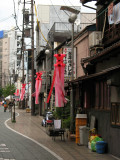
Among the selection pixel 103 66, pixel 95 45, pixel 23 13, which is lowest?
pixel 103 66

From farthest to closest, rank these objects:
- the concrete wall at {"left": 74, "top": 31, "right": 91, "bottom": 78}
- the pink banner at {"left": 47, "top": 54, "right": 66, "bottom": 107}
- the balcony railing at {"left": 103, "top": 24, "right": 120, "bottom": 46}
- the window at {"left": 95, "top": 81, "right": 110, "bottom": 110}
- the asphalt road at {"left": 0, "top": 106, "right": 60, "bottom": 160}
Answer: the concrete wall at {"left": 74, "top": 31, "right": 91, "bottom": 78} → the pink banner at {"left": 47, "top": 54, "right": 66, "bottom": 107} → the balcony railing at {"left": 103, "top": 24, "right": 120, "bottom": 46} → the window at {"left": 95, "top": 81, "right": 110, "bottom": 110} → the asphalt road at {"left": 0, "top": 106, "right": 60, "bottom": 160}

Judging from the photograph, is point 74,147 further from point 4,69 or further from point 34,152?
point 4,69

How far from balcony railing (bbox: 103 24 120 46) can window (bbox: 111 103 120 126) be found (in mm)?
3363

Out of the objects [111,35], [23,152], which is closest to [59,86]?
[111,35]

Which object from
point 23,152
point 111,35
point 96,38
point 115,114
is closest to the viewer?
point 115,114

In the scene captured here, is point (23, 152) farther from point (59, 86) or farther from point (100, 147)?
point (59, 86)

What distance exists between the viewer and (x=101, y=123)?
16.2 meters

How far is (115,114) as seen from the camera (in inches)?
556

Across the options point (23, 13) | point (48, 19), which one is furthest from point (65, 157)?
point (48, 19)

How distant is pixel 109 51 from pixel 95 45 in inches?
188

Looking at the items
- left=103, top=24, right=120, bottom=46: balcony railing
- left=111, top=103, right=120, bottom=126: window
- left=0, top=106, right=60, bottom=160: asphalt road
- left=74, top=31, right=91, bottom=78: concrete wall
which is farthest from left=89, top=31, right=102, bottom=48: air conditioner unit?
left=0, top=106, right=60, bottom=160: asphalt road

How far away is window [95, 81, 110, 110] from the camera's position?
15.9 m

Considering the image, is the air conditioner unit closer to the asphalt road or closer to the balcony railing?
the balcony railing

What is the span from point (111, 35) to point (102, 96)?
312 cm
